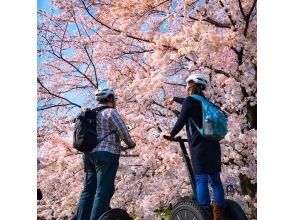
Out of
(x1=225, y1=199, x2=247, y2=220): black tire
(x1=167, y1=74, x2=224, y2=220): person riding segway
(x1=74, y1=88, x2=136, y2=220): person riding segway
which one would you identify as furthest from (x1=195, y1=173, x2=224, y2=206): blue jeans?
(x1=74, y1=88, x2=136, y2=220): person riding segway

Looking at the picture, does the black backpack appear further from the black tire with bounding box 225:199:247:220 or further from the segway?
the black tire with bounding box 225:199:247:220

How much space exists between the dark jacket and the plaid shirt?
1.71 ft

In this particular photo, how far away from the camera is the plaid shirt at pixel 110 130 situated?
18.0ft

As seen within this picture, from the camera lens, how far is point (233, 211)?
17.1ft

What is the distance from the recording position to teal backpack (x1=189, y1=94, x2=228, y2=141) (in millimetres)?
5148

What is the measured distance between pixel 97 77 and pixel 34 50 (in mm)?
867

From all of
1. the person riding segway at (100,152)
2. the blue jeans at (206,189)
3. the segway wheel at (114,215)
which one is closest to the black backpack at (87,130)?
the person riding segway at (100,152)

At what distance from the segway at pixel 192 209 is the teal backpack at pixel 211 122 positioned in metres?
0.22

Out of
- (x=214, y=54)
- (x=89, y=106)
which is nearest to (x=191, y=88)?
(x=214, y=54)

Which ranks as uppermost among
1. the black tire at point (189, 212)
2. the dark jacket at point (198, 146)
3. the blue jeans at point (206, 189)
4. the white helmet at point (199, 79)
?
the white helmet at point (199, 79)

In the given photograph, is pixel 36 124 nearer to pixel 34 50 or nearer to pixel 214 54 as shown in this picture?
pixel 34 50

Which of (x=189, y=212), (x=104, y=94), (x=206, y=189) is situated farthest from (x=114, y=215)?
(x=104, y=94)

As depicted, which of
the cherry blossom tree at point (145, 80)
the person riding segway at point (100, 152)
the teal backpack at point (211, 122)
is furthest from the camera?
the cherry blossom tree at point (145, 80)

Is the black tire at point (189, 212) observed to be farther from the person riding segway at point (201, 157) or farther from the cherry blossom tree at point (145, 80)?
the cherry blossom tree at point (145, 80)
